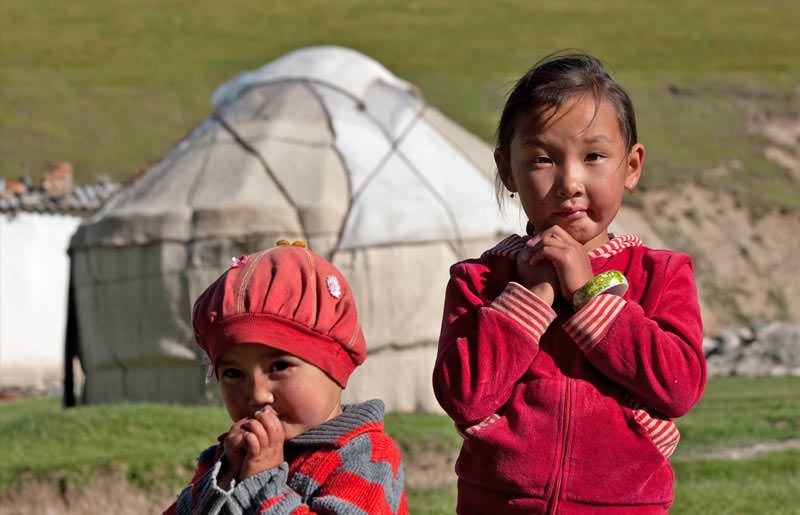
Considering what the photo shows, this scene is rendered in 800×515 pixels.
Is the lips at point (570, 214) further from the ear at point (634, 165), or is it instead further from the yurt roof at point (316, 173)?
the yurt roof at point (316, 173)

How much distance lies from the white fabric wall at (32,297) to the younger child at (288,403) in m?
15.7

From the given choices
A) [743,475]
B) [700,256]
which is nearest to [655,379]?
[743,475]

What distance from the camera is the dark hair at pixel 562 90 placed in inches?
98.2

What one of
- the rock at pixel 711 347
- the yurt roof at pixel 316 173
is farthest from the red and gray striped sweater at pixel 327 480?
the rock at pixel 711 347

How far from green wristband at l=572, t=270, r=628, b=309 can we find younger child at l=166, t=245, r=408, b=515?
44 cm

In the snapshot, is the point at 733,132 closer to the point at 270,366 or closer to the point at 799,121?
the point at 799,121

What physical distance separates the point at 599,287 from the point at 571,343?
0.14 m

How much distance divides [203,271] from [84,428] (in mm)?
2255

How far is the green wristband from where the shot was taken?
2.36 m

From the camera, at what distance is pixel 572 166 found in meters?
2.45

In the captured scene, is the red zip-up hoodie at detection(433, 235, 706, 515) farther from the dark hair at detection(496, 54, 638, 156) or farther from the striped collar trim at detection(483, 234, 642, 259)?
the dark hair at detection(496, 54, 638, 156)

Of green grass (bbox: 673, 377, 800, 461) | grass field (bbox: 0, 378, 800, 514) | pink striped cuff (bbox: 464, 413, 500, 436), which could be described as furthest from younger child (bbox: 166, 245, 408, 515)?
green grass (bbox: 673, 377, 800, 461)

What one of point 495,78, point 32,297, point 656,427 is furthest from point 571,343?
point 495,78

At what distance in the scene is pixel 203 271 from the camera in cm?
978
